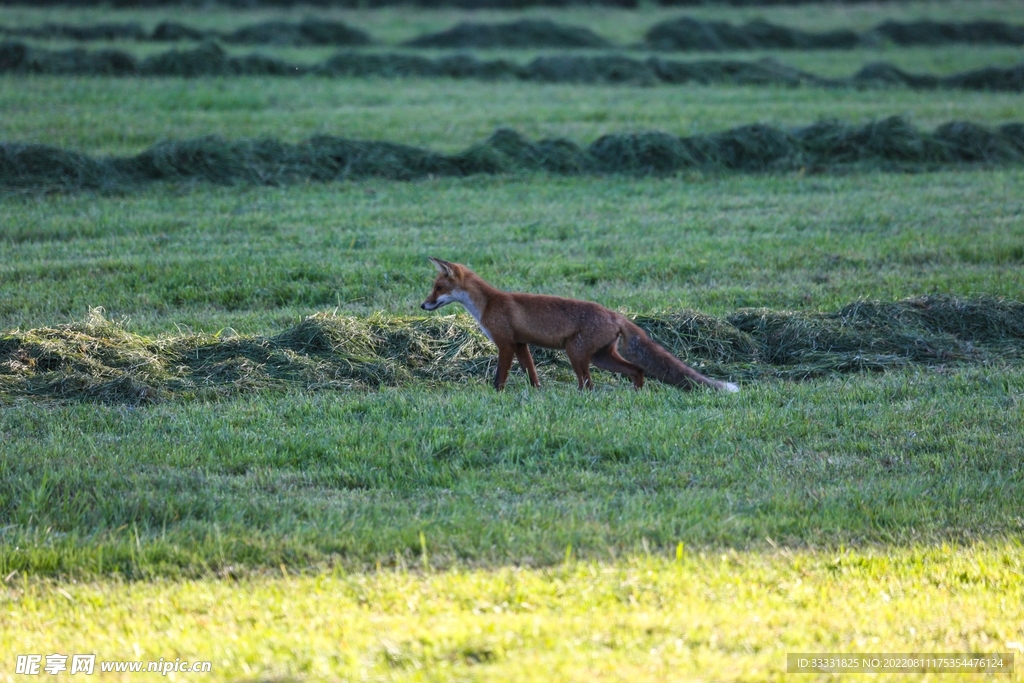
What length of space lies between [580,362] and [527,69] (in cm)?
2165

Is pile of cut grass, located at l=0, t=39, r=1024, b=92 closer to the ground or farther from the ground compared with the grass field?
farther from the ground

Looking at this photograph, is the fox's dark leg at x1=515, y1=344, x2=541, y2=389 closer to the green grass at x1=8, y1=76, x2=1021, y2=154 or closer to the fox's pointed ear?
the fox's pointed ear

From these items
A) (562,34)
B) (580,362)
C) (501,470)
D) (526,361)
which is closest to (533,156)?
(526,361)

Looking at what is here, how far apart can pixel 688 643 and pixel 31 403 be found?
19.6ft

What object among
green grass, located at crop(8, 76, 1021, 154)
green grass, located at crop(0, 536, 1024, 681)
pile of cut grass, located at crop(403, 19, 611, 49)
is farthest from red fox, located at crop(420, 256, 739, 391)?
pile of cut grass, located at crop(403, 19, 611, 49)

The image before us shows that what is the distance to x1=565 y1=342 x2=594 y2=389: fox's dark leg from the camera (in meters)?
9.24

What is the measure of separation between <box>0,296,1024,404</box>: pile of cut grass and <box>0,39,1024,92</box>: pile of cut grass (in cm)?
1859

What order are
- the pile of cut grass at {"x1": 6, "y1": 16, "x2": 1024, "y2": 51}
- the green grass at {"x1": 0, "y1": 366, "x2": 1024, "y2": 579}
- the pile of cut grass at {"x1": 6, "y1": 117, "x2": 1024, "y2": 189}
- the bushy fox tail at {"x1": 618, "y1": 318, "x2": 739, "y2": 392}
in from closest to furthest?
1. the green grass at {"x1": 0, "y1": 366, "x2": 1024, "y2": 579}
2. the bushy fox tail at {"x1": 618, "y1": 318, "x2": 739, "y2": 392}
3. the pile of cut grass at {"x1": 6, "y1": 117, "x2": 1024, "y2": 189}
4. the pile of cut grass at {"x1": 6, "y1": 16, "x2": 1024, "y2": 51}

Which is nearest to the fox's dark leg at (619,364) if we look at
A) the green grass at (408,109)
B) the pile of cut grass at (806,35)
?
the green grass at (408,109)

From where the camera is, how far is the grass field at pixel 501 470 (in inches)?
201

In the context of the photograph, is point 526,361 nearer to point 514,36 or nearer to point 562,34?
point 514,36

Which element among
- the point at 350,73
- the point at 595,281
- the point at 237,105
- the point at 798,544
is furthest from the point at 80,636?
the point at 350,73

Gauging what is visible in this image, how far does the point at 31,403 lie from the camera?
8.58 m

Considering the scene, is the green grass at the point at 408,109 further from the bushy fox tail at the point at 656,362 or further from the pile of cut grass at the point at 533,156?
the bushy fox tail at the point at 656,362
